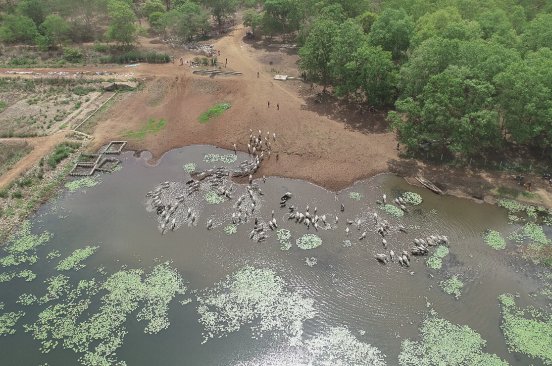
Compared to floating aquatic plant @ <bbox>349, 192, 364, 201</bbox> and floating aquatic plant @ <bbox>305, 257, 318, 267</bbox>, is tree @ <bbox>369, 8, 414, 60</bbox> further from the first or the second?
floating aquatic plant @ <bbox>305, 257, 318, 267</bbox>

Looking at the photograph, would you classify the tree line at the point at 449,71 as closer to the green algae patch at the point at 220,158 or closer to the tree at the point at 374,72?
the tree at the point at 374,72

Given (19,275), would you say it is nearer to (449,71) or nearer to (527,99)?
(449,71)

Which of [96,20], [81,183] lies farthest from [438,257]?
[96,20]

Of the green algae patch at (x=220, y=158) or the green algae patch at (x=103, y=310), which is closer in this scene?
the green algae patch at (x=103, y=310)

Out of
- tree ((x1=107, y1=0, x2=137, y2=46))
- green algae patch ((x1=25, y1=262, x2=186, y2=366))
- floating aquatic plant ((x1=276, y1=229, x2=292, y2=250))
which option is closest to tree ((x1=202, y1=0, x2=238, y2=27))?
tree ((x1=107, y1=0, x2=137, y2=46))

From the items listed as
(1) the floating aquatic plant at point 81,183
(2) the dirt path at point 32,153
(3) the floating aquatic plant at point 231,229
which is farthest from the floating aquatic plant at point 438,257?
(2) the dirt path at point 32,153
